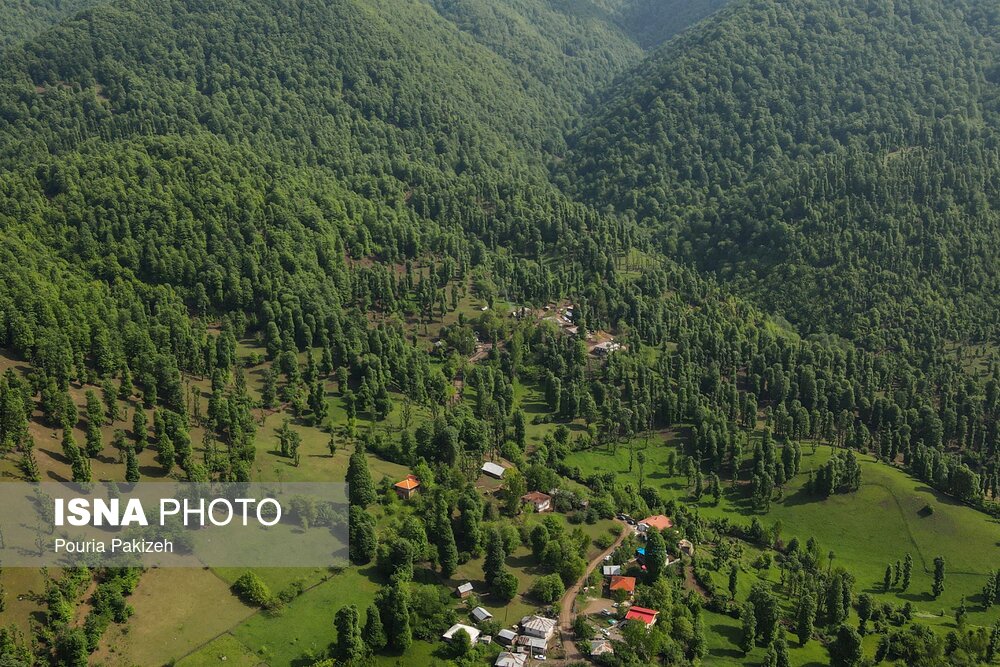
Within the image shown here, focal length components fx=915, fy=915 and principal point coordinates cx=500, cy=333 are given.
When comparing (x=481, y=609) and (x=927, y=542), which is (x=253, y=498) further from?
(x=927, y=542)

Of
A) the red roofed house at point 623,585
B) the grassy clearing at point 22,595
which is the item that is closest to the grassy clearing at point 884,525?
the red roofed house at point 623,585

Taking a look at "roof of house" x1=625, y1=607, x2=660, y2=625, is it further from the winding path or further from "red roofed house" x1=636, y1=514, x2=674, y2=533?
"red roofed house" x1=636, y1=514, x2=674, y2=533

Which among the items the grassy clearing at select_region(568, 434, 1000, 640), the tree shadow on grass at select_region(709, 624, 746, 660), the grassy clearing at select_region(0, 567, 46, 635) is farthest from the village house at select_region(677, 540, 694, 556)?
the grassy clearing at select_region(0, 567, 46, 635)

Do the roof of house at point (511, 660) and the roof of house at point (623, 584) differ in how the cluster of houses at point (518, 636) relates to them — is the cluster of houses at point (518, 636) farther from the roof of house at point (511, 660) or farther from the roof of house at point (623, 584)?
the roof of house at point (623, 584)

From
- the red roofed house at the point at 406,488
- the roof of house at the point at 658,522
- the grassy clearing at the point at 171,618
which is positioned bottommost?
the grassy clearing at the point at 171,618

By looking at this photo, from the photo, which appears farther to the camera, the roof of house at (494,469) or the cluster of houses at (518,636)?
the roof of house at (494,469)
